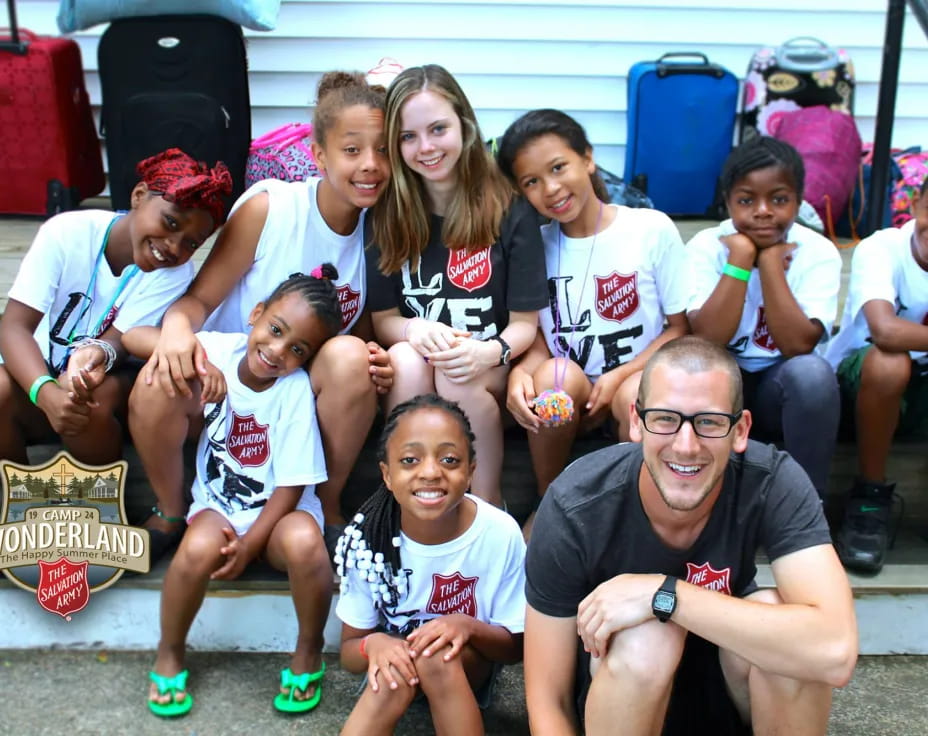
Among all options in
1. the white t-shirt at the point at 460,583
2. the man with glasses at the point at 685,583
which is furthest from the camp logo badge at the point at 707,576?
the white t-shirt at the point at 460,583

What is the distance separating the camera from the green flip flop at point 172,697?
2424mm

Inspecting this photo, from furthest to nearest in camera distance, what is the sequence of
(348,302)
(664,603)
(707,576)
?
(348,302) < (707,576) < (664,603)

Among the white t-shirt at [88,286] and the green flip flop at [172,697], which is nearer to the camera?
the green flip flop at [172,697]

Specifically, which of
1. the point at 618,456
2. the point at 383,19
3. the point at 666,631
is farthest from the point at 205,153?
the point at 666,631

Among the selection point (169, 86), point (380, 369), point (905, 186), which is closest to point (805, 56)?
point (905, 186)

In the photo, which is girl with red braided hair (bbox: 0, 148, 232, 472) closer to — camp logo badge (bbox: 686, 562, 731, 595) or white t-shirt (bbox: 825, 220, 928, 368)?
camp logo badge (bbox: 686, 562, 731, 595)

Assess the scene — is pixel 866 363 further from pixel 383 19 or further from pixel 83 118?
pixel 83 118

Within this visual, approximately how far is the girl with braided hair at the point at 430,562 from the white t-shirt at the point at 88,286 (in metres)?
0.84

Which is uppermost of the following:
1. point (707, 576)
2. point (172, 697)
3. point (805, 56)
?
point (805, 56)

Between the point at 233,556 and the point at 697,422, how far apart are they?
1236mm

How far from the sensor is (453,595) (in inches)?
92.5

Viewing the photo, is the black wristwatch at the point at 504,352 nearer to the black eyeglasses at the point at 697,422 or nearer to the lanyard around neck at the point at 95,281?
the black eyeglasses at the point at 697,422

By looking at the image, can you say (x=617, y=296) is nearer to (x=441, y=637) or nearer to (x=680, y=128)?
(x=441, y=637)

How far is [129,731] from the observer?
237 cm
